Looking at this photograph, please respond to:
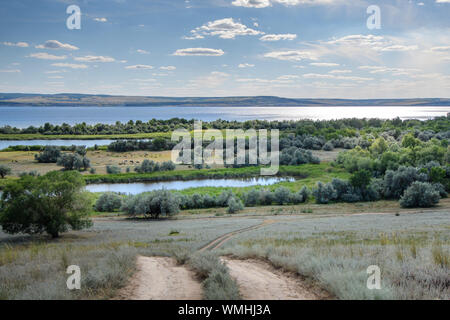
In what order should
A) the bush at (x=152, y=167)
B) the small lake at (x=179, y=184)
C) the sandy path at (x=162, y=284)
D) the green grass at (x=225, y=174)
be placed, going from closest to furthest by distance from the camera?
the sandy path at (x=162, y=284)
the small lake at (x=179, y=184)
the green grass at (x=225, y=174)
the bush at (x=152, y=167)

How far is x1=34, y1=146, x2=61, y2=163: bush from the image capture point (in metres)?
58.0

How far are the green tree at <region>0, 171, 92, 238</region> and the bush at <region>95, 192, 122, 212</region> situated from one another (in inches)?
601

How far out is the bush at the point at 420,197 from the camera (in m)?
34.6

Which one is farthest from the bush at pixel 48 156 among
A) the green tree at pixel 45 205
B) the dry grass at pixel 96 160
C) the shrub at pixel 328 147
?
the shrub at pixel 328 147

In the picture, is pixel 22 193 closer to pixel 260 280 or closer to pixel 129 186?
pixel 260 280

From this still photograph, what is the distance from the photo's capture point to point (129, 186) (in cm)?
5178

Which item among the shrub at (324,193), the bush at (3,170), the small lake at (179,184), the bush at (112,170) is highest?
the bush at (3,170)

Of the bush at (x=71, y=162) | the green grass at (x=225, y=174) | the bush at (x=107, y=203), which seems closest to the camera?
the bush at (x=107, y=203)

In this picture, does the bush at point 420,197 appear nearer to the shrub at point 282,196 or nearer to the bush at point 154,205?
the shrub at point 282,196

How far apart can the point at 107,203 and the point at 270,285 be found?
33.3 meters

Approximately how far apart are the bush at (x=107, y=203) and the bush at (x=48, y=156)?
26.3m

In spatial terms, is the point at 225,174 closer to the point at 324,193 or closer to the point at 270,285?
the point at 324,193

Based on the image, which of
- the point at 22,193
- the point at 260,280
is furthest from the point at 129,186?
the point at 260,280

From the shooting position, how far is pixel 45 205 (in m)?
20.6
